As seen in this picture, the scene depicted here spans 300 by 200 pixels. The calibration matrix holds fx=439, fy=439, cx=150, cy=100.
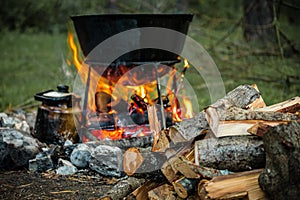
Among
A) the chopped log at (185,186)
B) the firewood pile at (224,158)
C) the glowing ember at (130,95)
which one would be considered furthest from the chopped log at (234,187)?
the glowing ember at (130,95)

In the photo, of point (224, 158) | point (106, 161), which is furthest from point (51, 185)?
point (224, 158)

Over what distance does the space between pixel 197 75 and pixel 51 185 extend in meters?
4.52

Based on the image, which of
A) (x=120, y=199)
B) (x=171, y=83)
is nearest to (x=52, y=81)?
(x=171, y=83)

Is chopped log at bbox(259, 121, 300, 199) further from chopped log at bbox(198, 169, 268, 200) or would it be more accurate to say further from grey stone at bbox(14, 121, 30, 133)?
grey stone at bbox(14, 121, 30, 133)

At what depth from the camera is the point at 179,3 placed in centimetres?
600

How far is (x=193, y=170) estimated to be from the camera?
6.57 ft

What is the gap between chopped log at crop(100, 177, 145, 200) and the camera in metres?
2.27

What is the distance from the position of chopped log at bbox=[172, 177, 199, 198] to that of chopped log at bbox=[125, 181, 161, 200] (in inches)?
8.6

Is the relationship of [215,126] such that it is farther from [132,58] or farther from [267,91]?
[267,91]

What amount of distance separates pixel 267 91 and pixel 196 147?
12.8 feet

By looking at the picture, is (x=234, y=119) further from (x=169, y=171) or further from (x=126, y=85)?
(x=126, y=85)

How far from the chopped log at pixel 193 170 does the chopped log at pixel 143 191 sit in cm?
28

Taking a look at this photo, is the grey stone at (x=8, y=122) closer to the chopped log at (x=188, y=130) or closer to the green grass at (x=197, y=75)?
the green grass at (x=197, y=75)

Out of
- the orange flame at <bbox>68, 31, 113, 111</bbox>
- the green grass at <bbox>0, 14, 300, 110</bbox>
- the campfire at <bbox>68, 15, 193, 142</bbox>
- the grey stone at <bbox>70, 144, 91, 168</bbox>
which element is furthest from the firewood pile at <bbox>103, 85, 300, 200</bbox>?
the green grass at <bbox>0, 14, 300, 110</bbox>
